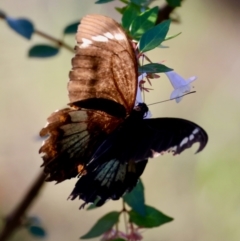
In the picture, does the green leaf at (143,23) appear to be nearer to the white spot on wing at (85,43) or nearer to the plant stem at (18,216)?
the white spot on wing at (85,43)

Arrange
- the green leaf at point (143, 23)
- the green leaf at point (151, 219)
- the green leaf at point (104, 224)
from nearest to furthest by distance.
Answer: the green leaf at point (143, 23)
the green leaf at point (151, 219)
the green leaf at point (104, 224)

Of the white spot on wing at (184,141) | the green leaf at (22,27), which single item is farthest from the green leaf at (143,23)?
the green leaf at (22,27)

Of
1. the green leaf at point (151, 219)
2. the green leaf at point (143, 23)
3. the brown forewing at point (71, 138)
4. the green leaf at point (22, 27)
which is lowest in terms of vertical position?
the green leaf at point (151, 219)

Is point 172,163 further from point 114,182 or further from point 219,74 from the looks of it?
point 114,182

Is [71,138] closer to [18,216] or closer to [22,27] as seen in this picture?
[22,27]

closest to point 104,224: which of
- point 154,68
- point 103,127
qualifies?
point 103,127

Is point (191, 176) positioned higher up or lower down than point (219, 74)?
lower down

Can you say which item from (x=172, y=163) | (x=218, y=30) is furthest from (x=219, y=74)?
(x=172, y=163)
